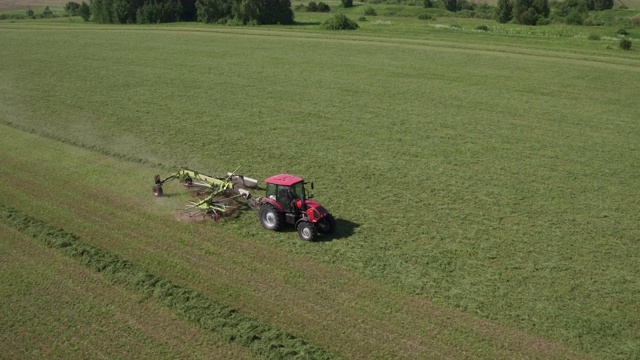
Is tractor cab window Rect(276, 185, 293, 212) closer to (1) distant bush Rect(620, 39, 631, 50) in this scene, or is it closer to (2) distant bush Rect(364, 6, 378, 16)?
(1) distant bush Rect(620, 39, 631, 50)

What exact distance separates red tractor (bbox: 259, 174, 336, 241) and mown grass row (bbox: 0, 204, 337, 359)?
12.3 ft

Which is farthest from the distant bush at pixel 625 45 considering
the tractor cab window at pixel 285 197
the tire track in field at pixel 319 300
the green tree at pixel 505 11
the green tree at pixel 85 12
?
the green tree at pixel 85 12

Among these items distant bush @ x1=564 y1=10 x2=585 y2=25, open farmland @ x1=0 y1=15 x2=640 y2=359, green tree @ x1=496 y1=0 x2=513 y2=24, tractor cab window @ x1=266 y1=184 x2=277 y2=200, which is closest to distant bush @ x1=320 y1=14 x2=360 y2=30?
green tree @ x1=496 y1=0 x2=513 y2=24

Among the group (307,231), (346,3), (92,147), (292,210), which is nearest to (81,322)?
(307,231)

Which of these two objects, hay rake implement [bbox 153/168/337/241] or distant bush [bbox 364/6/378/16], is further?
distant bush [bbox 364/6/378/16]

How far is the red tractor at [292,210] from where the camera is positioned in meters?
15.8

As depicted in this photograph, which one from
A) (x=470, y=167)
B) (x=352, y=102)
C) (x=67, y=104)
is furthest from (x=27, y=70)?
(x=470, y=167)

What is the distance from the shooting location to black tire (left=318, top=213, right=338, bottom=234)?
632 inches

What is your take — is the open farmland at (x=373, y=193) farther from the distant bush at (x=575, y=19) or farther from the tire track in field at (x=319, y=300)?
the distant bush at (x=575, y=19)

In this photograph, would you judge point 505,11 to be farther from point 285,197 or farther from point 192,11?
point 285,197

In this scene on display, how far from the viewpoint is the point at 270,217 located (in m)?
16.4

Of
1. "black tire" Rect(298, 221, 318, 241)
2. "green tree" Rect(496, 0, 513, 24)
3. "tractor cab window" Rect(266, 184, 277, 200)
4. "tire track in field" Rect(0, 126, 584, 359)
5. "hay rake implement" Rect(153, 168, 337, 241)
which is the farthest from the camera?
"green tree" Rect(496, 0, 513, 24)

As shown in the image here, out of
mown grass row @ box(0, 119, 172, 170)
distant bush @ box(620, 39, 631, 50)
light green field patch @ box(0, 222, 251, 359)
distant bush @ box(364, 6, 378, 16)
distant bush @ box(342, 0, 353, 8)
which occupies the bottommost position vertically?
light green field patch @ box(0, 222, 251, 359)

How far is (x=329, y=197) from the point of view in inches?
747
